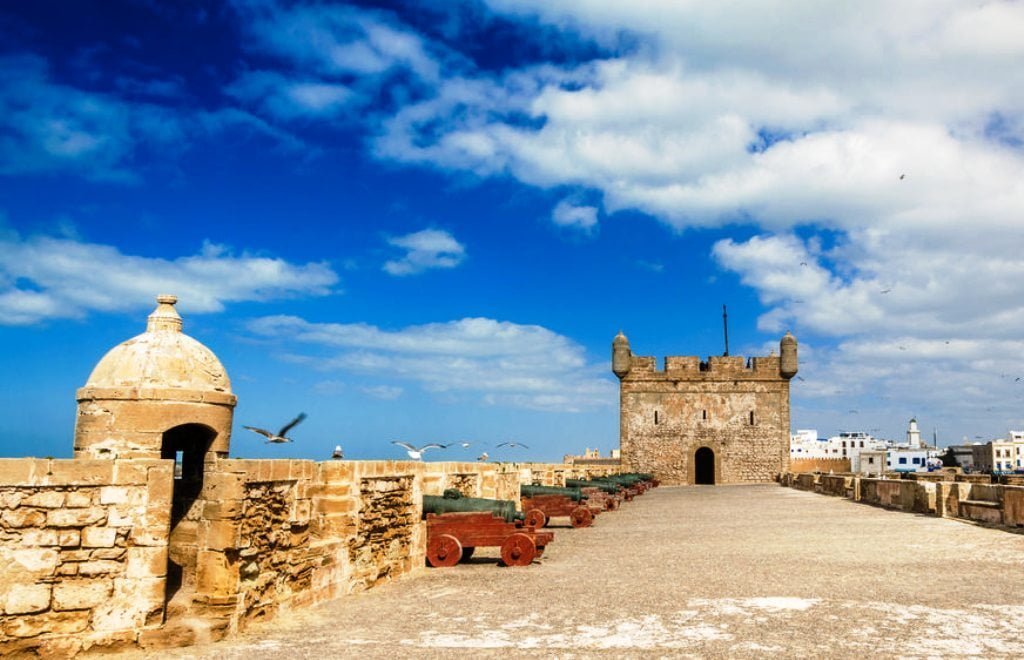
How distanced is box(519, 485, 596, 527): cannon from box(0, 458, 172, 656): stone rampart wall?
8.99 m

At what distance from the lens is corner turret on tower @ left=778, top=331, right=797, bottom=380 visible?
3522 cm

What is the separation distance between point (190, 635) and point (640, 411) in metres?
31.5

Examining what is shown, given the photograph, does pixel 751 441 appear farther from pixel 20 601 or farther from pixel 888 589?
pixel 20 601

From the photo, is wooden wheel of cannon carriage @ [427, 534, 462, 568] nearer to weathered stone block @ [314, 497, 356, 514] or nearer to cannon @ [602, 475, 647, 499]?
weathered stone block @ [314, 497, 356, 514]

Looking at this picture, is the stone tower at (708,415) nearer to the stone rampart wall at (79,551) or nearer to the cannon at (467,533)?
the cannon at (467,533)

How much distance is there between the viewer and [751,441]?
1380 inches

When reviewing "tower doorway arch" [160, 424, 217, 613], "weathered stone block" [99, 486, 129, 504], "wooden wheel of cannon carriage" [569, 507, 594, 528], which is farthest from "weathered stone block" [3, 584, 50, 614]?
"wooden wheel of cannon carriage" [569, 507, 594, 528]

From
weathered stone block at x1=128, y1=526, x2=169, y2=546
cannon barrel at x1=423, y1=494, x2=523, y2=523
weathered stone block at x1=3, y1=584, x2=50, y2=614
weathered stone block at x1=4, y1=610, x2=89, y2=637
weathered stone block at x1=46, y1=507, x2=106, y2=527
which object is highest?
weathered stone block at x1=46, y1=507, x2=106, y2=527

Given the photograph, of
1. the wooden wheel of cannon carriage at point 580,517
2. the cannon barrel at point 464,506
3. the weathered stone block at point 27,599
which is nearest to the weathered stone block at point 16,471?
the weathered stone block at point 27,599

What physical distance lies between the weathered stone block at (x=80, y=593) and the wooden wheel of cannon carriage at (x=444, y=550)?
439cm

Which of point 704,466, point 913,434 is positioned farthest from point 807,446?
point 704,466

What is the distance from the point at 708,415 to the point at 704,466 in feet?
8.30

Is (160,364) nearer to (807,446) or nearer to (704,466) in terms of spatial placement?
(704,466)

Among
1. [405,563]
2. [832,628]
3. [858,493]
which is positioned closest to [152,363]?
[405,563]
